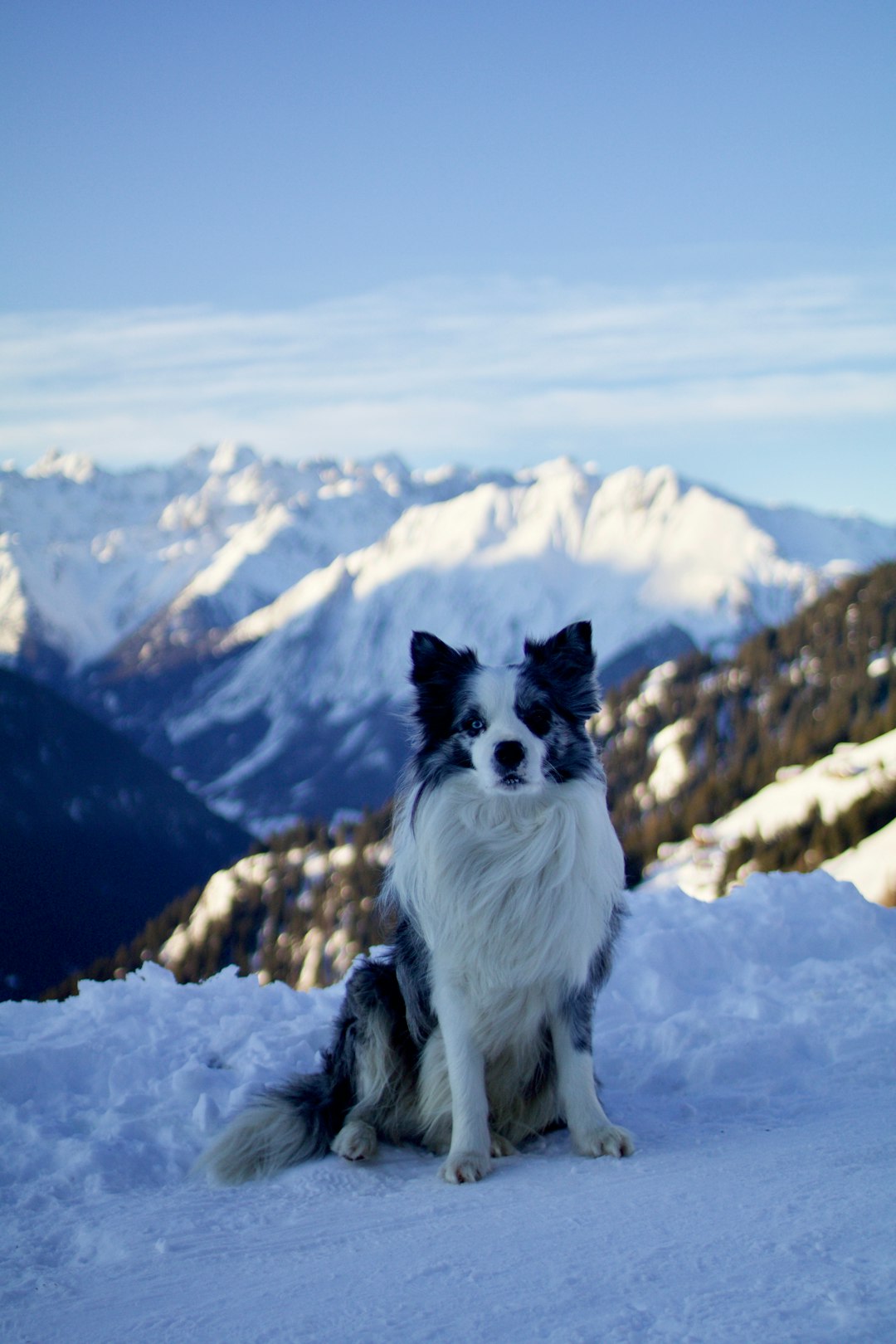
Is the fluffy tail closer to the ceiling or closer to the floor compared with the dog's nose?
closer to the floor

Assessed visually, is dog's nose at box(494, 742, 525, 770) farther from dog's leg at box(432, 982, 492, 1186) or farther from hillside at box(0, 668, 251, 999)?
hillside at box(0, 668, 251, 999)

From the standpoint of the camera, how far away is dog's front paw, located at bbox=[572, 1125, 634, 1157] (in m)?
4.64

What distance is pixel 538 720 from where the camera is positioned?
4676mm

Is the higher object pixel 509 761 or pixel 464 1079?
pixel 509 761

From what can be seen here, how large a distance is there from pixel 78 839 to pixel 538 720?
289 feet

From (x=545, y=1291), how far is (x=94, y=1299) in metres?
1.48

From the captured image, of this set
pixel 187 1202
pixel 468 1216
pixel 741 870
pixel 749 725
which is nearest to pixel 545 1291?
pixel 468 1216

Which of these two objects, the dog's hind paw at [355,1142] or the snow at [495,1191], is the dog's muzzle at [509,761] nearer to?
the snow at [495,1191]

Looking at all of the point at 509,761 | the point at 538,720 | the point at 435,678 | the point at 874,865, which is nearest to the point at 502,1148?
the point at 509,761

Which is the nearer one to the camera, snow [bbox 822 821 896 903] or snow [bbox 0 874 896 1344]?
snow [bbox 0 874 896 1344]

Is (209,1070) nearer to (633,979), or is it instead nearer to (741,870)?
(633,979)

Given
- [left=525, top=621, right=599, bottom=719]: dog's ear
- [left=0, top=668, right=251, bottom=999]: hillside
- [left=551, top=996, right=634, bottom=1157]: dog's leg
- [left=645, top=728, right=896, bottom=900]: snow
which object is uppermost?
[left=525, top=621, right=599, bottom=719]: dog's ear

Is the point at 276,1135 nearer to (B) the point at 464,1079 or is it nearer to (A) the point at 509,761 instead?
(B) the point at 464,1079

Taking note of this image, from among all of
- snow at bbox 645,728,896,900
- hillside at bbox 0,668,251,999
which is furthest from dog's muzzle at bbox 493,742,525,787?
hillside at bbox 0,668,251,999
